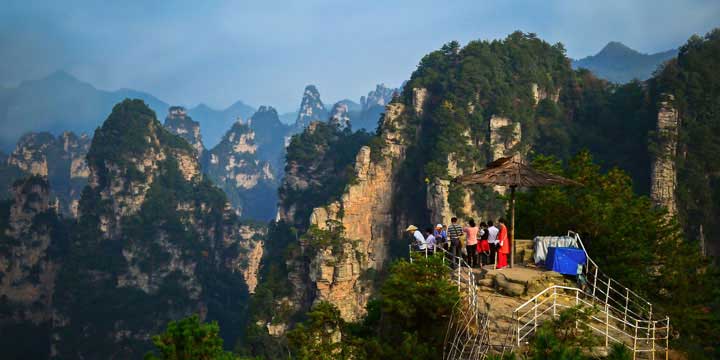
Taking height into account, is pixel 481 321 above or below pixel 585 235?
below

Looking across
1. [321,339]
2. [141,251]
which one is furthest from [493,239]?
[141,251]

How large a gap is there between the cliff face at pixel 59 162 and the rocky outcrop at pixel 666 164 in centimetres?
9541

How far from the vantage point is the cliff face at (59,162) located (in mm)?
A: 107000

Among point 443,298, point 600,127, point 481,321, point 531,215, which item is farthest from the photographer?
point 600,127

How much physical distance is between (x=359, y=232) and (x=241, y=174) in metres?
111

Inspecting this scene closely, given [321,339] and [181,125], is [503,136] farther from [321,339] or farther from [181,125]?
[181,125]

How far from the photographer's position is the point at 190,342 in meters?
9.52

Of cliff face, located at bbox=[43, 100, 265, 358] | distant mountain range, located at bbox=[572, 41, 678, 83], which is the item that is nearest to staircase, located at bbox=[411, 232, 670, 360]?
cliff face, located at bbox=[43, 100, 265, 358]

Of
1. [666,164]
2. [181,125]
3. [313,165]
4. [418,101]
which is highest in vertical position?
[181,125]

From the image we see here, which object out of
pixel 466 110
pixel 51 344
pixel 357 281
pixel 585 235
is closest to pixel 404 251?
pixel 357 281

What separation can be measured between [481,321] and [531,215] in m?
10.4

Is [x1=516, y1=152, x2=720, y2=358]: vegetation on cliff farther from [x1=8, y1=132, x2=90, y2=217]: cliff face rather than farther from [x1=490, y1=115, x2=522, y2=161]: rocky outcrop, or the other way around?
[x1=8, y1=132, x2=90, y2=217]: cliff face

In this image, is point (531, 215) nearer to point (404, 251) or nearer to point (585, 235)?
point (585, 235)

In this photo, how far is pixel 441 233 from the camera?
52.9 feet
